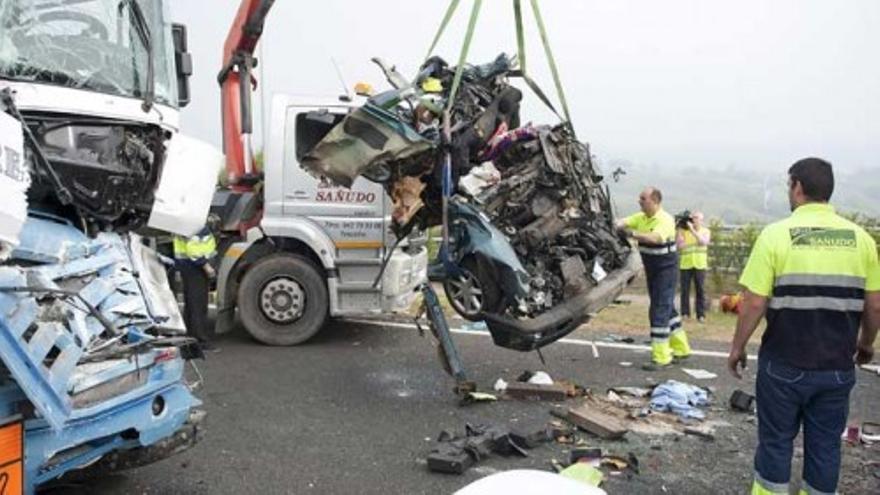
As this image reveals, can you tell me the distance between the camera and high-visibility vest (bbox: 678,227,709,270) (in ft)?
35.7

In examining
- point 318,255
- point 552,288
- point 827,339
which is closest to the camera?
point 827,339

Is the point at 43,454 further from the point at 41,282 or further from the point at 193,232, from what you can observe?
the point at 193,232

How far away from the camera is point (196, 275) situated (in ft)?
26.3

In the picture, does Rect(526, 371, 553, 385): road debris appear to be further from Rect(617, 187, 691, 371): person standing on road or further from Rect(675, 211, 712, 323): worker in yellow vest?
Rect(675, 211, 712, 323): worker in yellow vest

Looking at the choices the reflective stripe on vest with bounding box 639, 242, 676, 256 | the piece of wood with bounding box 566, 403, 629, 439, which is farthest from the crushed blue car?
the reflective stripe on vest with bounding box 639, 242, 676, 256

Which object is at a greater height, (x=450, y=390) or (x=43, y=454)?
(x=43, y=454)

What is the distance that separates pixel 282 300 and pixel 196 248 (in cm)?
100

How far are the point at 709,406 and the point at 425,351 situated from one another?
298cm

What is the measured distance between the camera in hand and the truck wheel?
5120mm

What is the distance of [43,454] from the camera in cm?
326

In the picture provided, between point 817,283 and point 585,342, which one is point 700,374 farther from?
point 817,283

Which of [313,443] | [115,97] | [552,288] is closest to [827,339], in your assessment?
[552,288]

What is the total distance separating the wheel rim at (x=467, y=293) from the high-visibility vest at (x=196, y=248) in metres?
2.93

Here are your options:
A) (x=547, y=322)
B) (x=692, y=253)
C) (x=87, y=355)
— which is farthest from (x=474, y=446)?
(x=692, y=253)
